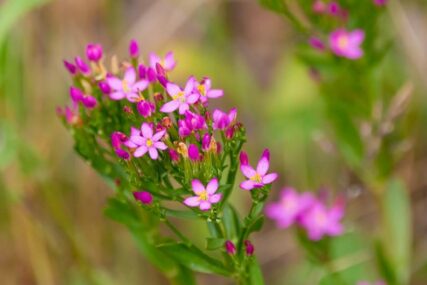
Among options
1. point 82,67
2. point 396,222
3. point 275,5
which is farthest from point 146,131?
point 396,222

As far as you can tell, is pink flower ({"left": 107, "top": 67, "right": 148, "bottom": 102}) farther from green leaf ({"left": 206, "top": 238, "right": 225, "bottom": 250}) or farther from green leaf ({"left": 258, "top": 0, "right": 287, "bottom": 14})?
green leaf ({"left": 258, "top": 0, "right": 287, "bottom": 14})

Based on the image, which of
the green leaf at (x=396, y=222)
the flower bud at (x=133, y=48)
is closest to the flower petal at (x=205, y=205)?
the flower bud at (x=133, y=48)

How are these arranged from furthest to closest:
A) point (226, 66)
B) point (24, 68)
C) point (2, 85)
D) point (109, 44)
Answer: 1. point (109, 44)
2. point (226, 66)
3. point (24, 68)
4. point (2, 85)

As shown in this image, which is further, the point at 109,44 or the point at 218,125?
the point at 109,44

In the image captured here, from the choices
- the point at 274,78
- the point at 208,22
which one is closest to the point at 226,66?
the point at 208,22

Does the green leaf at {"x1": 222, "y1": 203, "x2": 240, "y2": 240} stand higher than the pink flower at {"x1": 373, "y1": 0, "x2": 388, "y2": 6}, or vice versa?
the pink flower at {"x1": 373, "y1": 0, "x2": 388, "y2": 6}

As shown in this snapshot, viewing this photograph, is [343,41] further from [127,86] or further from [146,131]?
[146,131]

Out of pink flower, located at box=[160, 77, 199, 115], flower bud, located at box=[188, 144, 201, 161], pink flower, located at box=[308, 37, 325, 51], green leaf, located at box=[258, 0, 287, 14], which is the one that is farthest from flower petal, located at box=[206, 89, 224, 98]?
pink flower, located at box=[308, 37, 325, 51]

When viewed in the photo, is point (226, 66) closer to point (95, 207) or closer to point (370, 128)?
point (95, 207)
